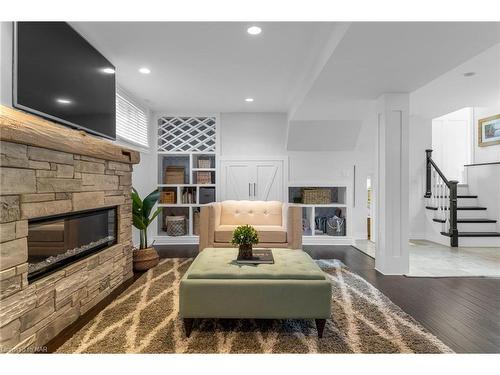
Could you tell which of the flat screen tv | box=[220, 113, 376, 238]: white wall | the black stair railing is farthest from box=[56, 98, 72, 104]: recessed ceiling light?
the black stair railing

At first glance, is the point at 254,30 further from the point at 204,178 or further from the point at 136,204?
the point at 204,178

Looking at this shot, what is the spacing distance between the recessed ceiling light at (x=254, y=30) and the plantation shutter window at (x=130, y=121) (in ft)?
7.03

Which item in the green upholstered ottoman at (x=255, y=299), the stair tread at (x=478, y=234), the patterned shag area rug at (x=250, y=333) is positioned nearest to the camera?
the patterned shag area rug at (x=250, y=333)

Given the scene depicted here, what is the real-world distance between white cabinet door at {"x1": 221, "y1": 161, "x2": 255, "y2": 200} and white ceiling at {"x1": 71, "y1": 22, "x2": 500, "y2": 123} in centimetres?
153

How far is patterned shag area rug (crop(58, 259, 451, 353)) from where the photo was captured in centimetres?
177

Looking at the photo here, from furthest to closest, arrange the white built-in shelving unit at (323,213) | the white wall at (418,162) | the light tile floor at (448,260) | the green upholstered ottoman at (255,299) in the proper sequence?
the white wall at (418,162)
the white built-in shelving unit at (323,213)
the light tile floor at (448,260)
the green upholstered ottoman at (255,299)

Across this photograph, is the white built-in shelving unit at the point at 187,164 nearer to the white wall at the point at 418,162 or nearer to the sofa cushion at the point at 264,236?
the sofa cushion at the point at 264,236

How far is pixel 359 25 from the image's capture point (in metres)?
1.92

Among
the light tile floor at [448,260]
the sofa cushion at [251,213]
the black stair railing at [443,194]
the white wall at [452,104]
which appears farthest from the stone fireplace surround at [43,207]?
the black stair railing at [443,194]

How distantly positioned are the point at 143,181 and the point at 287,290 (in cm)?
360

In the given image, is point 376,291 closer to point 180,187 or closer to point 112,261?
point 112,261

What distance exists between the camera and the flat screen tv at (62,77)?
6.26 feet

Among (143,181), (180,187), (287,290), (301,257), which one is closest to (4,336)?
(287,290)

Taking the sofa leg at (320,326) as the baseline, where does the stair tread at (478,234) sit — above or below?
above
